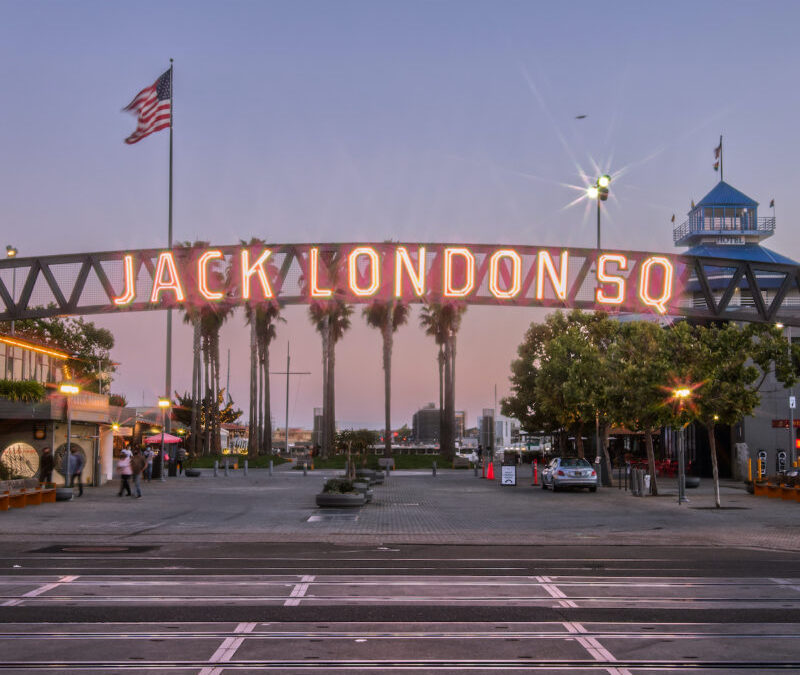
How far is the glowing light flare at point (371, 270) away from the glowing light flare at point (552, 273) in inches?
171

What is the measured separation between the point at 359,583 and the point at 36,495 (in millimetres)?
20479

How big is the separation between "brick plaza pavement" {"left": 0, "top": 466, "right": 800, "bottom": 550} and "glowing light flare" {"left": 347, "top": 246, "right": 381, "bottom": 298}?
6302mm

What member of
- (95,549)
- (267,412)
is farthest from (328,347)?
(95,549)

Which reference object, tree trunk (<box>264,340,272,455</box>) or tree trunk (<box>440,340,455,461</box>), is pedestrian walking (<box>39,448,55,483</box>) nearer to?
tree trunk (<box>440,340,455,461</box>)

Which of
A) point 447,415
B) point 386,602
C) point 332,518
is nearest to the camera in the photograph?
point 386,602

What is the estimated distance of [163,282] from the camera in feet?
82.5

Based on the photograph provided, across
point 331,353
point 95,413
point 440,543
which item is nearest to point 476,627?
point 440,543

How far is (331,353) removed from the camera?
79.0 metres

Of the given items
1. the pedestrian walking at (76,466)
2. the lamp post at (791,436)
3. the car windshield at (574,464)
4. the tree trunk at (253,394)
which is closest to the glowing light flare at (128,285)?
the pedestrian walking at (76,466)

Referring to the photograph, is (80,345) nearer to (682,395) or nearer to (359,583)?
(682,395)

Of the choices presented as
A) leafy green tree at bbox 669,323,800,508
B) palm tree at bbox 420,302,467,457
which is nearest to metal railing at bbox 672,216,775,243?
palm tree at bbox 420,302,467,457

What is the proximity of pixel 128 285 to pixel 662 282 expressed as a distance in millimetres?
14754

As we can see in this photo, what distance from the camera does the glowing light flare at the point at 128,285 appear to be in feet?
82.0

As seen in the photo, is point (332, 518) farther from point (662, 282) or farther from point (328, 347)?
point (328, 347)
